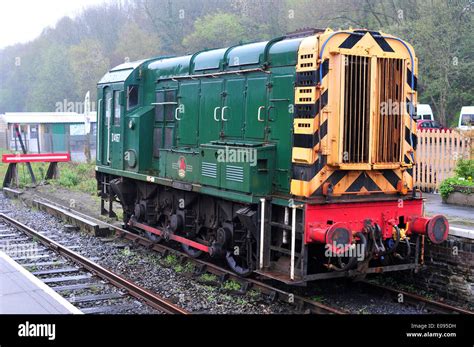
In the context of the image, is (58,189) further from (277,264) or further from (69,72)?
(69,72)

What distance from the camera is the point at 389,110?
8703 mm

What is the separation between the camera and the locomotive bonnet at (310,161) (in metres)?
8.03

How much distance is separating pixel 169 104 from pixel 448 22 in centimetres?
2612

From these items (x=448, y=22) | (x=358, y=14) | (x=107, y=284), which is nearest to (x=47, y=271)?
(x=107, y=284)

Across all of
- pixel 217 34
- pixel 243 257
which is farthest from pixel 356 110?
pixel 217 34

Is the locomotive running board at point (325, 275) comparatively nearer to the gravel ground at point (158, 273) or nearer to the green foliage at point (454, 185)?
the gravel ground at point (158, 273)

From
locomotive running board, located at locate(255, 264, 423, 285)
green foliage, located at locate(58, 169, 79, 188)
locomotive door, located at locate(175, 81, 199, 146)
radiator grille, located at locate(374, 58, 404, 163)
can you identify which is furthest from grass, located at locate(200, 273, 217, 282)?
green foliage, located at locate(58, 169, 79, 188)

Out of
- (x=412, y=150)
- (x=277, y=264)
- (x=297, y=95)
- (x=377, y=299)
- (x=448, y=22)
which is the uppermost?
(x=448, y=22)

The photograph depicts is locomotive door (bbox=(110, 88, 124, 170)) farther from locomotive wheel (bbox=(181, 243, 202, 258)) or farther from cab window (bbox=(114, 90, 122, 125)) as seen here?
locomotive wheel (bbox=(181, 243, 202, 258))

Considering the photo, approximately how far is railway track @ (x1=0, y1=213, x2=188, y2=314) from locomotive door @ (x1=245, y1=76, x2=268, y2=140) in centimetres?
316

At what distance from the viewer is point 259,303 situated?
27.8 ft

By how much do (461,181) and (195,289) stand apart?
757 centimetres

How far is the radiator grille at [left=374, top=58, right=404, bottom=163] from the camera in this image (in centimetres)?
856

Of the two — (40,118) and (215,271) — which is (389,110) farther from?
(40,118)
